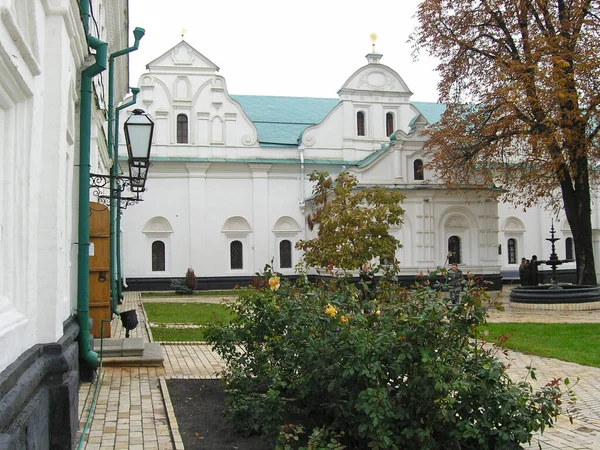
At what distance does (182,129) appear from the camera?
33.9m

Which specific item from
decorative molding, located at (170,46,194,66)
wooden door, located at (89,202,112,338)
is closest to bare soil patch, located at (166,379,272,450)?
wooden door, located at (89,202,112,338)

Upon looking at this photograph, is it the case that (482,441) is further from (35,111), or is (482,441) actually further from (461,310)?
(35,111)

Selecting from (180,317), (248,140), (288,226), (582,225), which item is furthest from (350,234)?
(248,140)

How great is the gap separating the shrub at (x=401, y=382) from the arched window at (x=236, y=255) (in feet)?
92.1

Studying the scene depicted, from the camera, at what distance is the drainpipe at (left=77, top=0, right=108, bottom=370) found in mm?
7684

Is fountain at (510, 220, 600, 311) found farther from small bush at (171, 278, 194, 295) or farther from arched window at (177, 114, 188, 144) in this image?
arched window at (177, 114, 188, 144)

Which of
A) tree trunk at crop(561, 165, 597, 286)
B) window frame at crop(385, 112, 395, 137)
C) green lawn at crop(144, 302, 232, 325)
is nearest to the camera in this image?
green lawn at crop(144, 302, 232, 325)

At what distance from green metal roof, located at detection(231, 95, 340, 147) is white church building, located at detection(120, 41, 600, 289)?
0.20 m

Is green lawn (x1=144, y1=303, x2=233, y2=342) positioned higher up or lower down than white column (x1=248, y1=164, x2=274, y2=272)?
lower down

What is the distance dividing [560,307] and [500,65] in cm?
876

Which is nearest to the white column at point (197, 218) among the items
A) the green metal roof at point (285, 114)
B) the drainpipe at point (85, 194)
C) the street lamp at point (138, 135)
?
the green metal roof at point (285, 114)

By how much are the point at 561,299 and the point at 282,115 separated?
21575 millimetres

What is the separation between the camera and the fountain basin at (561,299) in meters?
21.9

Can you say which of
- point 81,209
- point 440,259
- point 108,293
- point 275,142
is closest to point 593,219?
point 440,259
